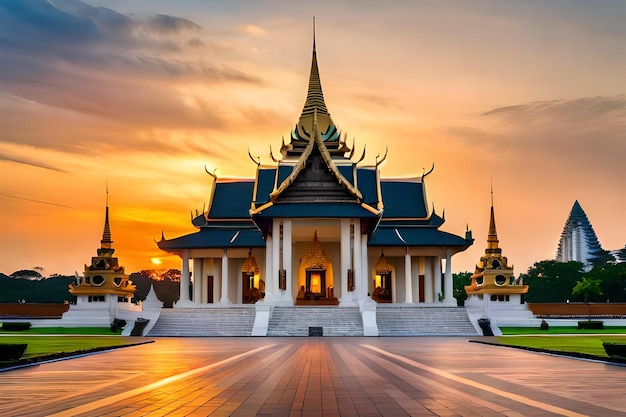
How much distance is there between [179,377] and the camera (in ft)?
46.3

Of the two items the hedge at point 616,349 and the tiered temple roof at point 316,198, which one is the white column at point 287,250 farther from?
the hedge at point 616,349

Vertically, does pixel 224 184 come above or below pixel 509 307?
above

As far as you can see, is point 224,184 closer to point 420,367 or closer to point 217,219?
point 217,219

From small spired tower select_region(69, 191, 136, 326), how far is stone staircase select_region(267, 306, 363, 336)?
1240 cm

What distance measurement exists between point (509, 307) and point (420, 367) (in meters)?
30.6

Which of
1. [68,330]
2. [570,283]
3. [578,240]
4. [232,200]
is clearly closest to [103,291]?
[68,330]

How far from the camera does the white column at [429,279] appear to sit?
49375 mm

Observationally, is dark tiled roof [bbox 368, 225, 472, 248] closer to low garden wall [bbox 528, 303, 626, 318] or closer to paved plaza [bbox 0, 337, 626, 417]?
low garden wall [bbox 528, 303, 626, 318]

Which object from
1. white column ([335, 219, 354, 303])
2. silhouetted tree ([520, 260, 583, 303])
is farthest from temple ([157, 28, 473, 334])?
silhouetted tree ([520, 260, 583, 303])

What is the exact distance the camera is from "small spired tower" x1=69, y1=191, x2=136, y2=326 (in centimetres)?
4600

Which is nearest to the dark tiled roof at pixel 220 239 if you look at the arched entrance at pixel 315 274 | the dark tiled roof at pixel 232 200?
the dark tiled roof at pixel 232 200

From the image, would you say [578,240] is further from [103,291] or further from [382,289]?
[103,291]

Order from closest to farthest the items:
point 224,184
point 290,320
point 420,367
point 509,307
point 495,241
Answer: point 420,367
point 290,320
point 509,307
point 495,241
point 224,184

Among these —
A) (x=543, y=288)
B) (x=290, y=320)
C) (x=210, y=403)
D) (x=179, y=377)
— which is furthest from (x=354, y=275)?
(x=543, y=288)
